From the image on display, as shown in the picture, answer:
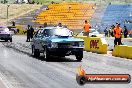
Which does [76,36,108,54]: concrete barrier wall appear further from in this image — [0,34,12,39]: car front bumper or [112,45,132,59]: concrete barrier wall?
[0,34,12,39]: car front bumper

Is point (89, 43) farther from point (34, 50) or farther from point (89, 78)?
point (89, 78)

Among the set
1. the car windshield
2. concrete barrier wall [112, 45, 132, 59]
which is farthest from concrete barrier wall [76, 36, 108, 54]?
the car windshield

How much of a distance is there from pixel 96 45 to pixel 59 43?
391 inches

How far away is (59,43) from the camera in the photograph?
21234mm

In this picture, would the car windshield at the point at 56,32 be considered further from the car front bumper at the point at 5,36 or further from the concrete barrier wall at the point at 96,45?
the car front bumper at the point at 5,36

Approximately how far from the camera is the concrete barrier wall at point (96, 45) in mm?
29747

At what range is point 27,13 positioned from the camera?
88875mm

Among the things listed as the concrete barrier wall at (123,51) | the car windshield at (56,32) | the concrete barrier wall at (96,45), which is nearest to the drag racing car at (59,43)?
the car windshield at (56,32)

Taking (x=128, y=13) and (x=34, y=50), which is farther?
(x=128, y=13)

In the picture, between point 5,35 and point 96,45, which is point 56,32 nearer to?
point 96,45

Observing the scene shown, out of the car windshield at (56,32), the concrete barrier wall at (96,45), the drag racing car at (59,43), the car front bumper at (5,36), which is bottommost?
the car front bumper at (5,36)

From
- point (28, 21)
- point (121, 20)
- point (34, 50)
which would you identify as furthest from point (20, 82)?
point (28, 21)

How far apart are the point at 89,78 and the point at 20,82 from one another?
7.98 metres

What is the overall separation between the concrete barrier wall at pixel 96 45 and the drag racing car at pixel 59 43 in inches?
294
